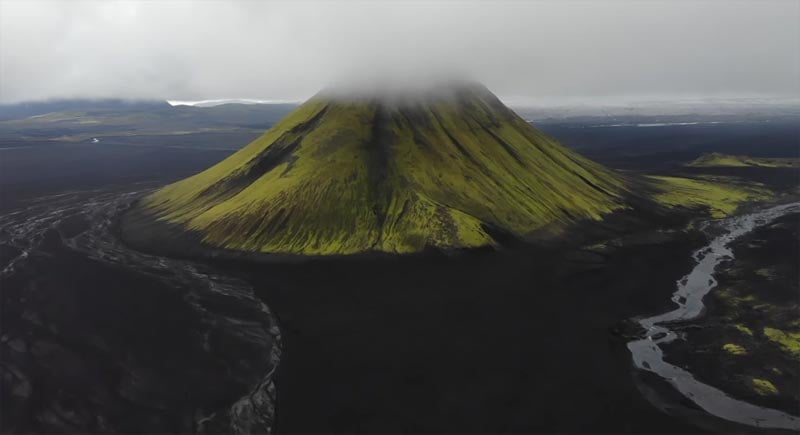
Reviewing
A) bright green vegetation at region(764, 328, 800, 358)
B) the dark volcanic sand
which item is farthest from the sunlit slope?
bright green vegetation at region(764, 328, 800, 358)

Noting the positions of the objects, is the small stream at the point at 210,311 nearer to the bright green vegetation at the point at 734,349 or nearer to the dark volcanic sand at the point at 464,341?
the dark volcanic sand at the point at 464,341

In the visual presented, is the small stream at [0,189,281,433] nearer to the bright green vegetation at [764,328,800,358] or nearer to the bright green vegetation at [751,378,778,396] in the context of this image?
the bright green vegetation at [751,378,778,396]

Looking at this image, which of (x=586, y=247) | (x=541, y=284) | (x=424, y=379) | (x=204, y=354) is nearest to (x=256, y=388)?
(x=204, y=354)

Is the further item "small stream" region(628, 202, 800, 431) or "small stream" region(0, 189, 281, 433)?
"small stream" region(628, 202, 800, 431)

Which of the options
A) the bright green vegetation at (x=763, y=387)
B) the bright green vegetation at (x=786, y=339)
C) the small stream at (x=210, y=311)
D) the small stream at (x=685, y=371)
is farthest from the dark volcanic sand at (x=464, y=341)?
the bright green vegetation at (x=786, y=339)

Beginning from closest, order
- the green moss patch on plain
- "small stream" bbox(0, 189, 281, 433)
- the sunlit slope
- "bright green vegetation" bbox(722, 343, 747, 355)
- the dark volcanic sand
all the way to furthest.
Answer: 1. the dark volcanic sand
2. "small stream" bbox(0, 189, 281, 433)
3. "bright green vegetation" bbox(722, 343, 747, 355)
4. the green moss patch on plain
5. the sunlit slope

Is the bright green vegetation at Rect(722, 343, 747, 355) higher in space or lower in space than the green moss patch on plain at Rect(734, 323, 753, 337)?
lower

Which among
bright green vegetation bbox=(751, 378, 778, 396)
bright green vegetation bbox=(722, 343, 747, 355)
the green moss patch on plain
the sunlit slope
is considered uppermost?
the sunlit slope

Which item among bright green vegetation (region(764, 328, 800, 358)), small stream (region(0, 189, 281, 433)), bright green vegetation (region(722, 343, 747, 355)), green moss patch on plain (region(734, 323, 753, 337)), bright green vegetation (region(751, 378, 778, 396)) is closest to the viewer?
small stream (region(0, 189, 281, 433))
